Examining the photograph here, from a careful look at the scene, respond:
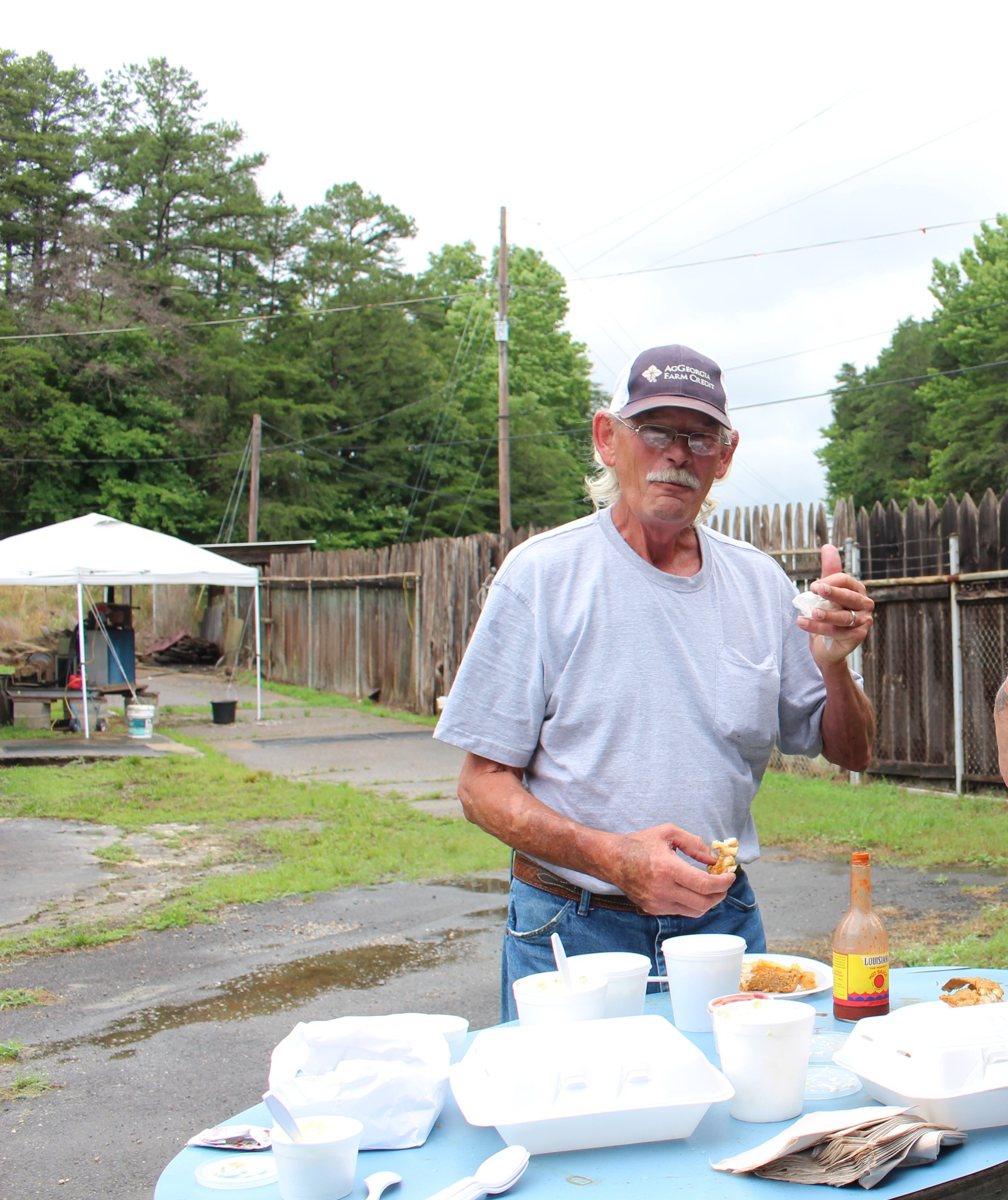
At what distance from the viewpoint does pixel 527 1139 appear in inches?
65.2

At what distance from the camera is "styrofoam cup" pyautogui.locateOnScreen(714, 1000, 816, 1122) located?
1.75m

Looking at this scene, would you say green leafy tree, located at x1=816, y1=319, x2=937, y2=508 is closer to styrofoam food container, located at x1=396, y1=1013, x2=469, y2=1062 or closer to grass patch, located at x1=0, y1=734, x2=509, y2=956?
grass patch, located at x1=0, y1=734, x2=509, y2=956

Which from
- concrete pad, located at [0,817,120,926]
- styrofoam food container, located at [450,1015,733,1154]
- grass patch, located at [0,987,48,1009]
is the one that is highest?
styrofoam food container, located at [450,1015,733,1154]

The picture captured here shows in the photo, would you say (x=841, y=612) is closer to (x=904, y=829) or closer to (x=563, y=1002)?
(x=563, y=1002)

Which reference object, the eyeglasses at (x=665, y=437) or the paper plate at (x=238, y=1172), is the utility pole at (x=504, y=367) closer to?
the eyeglasses at (x=665, y=437)

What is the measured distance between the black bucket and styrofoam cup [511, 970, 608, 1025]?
1515cm

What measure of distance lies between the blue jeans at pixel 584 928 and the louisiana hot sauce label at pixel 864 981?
31cm

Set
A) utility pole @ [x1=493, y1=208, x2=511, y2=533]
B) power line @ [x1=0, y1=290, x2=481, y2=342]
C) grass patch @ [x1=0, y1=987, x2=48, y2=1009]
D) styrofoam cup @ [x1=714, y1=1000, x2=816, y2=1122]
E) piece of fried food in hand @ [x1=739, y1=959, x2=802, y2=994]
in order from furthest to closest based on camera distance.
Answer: power line @ [x1=0, y1=290, x2=481, y2=342]
utility pole @ [x1=493, y1=208, x2=511, y2=533]
grass patch @ [x1=0, y1=987, x2=48, y2=1009]
piece of fried food in hand @ [x1=739, y1=959, x2=802, y2=994]
styrofoam cup @ [x1=714, y1=1000, x2=816, y2=1122]

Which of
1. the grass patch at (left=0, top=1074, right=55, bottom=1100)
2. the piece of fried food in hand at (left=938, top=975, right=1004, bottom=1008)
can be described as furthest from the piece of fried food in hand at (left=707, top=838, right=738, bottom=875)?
the grass patch at (left=0, top=1074, right=55, bottom=1100)

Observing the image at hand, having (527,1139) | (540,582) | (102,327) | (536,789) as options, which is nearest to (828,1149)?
(527,1139)

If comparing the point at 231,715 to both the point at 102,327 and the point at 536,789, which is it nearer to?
the point at 536,789

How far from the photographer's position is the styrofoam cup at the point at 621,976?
2.11 meters

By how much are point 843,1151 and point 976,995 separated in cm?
72

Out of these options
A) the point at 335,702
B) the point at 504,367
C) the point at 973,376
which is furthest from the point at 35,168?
A: the point at 973,376
